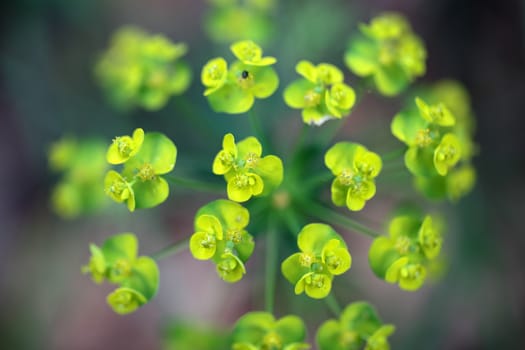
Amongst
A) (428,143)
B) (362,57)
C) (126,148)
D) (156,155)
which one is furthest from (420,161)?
(126,148)

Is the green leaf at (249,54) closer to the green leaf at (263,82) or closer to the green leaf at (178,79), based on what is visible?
the green leaf at (263,82)

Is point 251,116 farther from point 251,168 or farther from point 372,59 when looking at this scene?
point 372,59

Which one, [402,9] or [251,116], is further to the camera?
[402,9]

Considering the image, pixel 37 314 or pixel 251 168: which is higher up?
pixel 37 314

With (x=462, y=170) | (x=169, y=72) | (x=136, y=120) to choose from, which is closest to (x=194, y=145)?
(x=136, y=120)

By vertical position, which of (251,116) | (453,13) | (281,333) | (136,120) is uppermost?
(453,13)

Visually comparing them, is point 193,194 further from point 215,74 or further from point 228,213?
point 228,213

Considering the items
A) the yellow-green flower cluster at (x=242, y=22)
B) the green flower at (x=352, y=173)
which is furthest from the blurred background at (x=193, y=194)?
the green flower at (x=352, y=173)
